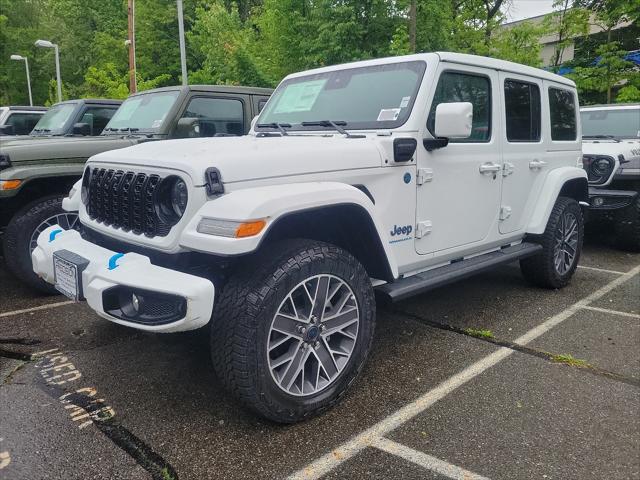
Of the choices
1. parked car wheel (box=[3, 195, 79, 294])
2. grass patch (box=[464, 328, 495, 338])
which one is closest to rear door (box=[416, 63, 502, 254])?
grass patch (box=[464, 328, 495, 338])

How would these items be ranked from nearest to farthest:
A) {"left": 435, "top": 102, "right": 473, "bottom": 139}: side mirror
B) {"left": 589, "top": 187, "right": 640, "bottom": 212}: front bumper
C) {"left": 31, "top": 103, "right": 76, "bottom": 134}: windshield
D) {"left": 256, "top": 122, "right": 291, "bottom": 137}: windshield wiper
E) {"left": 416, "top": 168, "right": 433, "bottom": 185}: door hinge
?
{"left": 435, "top": 102, "right": 473, "bottom": 139}: side mirror < {"left": 416, "top": 168, "right": 433, "bottom": 185}: door hinge < {"left": 256, "top": 122, "right": 291, "bottom": 137}: windshield wiper < {"left": 589, "top": 187, "right": 640, "bottom": 212}: front bumper < {"left": 31, "top": 103, "right": 76, "bottom": 134}: windshield

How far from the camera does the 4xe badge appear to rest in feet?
10.7

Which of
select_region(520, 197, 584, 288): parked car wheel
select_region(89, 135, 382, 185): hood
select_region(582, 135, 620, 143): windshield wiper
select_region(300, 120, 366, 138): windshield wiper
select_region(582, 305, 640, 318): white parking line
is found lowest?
select_region(582, 305, 640, 318): white parking line

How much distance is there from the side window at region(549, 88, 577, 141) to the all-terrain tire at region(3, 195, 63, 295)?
459 centimetres

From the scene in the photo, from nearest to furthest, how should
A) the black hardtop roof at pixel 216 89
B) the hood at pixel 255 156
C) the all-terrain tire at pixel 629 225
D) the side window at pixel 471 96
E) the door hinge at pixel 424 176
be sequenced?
the hood at pixel 255 156 → the door hinge at pixel 424 176 → the side window at pixel 471 96 → the black hardtop roof at pixel 216 89 → the all-terrain tire at pixel 629 225

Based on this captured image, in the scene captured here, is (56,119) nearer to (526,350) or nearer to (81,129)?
(81,129)

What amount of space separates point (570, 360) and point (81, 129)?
612 cm

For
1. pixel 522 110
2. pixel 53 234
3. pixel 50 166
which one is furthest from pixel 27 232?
pixel 522 110

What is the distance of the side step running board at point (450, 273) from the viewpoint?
3268mm

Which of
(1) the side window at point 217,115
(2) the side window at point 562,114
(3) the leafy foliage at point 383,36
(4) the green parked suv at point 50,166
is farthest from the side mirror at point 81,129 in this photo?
(3) the leafy foliage at point 383,36

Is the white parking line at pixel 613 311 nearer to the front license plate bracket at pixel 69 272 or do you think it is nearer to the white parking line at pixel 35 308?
the front license plate bracket at pixel 69 272

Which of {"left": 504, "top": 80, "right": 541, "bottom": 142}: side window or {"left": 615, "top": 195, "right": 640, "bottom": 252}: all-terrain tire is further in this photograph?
{"left": 615, "top": 195, "right": 640, "bottom": 252}: all-terrain tire

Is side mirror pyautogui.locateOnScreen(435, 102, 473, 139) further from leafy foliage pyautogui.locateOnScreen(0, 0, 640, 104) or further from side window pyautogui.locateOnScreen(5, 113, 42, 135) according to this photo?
leafy foliage pyautogui.locateOnScreen(0, 0, 640, 104)

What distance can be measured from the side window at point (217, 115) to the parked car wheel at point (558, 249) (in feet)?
11.9
